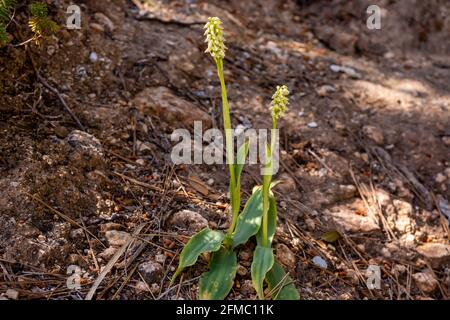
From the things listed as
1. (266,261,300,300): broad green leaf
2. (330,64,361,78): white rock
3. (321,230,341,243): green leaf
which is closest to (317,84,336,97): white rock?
(330,64,361,78): white rock

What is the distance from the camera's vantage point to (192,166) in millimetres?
2850

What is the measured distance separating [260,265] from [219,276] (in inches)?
7.4

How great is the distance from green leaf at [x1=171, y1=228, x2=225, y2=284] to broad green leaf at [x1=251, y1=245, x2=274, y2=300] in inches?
6.8

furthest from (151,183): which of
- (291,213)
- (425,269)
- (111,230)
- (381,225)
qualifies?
(425,269)

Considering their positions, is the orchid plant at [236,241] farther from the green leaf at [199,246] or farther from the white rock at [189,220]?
the white rock at [189,220]

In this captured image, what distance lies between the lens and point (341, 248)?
8.80ft

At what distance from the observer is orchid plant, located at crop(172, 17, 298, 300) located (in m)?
2.15

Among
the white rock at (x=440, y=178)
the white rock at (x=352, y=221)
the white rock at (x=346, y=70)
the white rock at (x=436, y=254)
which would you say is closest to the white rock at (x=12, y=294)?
the white rock at (x=352, y=221)

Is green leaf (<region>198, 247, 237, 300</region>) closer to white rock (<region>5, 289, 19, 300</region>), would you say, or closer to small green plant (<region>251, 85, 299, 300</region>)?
small green plant (<region>251, 85, 299, 300</region>)

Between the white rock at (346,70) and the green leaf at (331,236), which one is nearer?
the green leaf at (331,236)

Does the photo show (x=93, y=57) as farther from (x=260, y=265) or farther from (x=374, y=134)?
(x=374, y=134)

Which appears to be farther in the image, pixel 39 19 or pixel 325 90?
pixel 325 90

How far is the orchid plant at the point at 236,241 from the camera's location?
2148 millimetres

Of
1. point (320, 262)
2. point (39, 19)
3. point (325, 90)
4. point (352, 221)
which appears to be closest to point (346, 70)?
point (325, 90)
